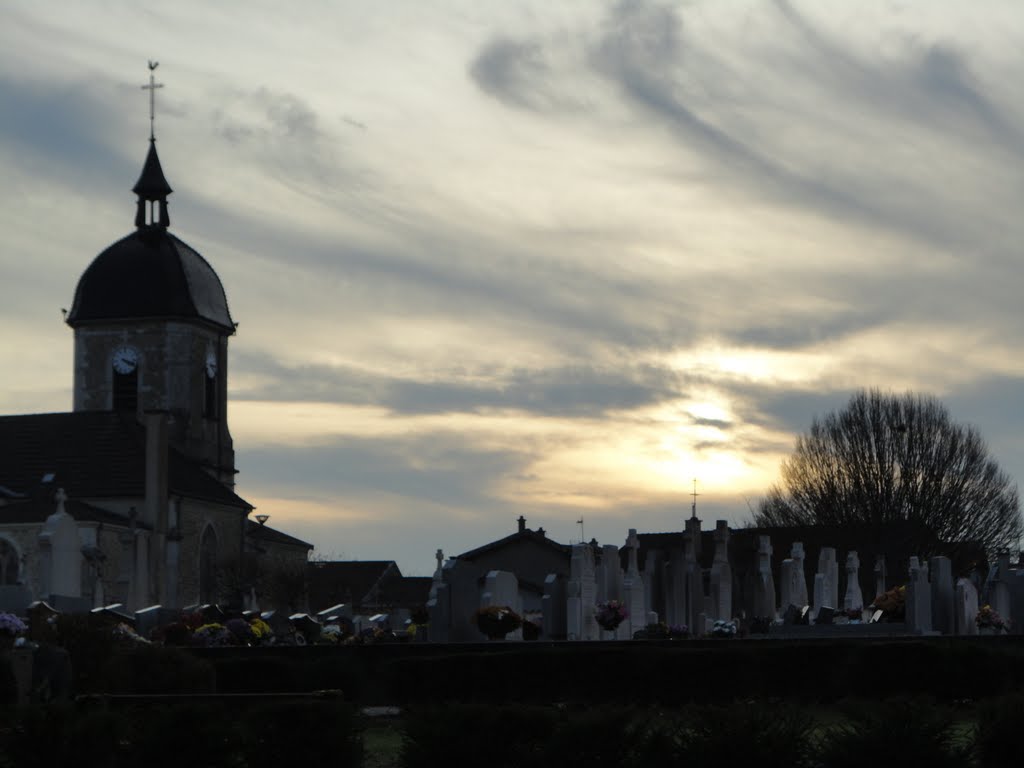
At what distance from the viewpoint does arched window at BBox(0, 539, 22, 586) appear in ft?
209

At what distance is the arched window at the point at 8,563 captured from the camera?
63.8 m

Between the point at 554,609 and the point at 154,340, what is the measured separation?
46.1m

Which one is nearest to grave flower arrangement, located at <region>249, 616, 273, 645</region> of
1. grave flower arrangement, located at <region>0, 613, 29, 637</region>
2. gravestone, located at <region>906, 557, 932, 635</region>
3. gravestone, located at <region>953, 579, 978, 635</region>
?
grave flower arrangement, located at <region>0, 613, 29, 637</region>

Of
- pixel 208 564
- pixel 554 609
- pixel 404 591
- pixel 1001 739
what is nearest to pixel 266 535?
pixel 208 564

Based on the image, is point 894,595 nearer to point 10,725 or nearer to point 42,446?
point 10,725

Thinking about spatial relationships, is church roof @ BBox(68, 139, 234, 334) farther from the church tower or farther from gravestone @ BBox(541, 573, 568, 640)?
gravestone @ BBox(541, 573, 568, 640)

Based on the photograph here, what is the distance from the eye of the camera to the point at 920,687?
867 inches

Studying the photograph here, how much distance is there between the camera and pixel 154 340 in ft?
262

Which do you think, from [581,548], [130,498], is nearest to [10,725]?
[581,548]

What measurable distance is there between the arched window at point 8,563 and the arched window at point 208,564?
9595 mm

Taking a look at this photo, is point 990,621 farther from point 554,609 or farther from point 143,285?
point 143,285

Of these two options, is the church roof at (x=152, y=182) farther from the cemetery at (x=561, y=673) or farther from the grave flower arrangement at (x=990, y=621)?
the grave flower arrangement at (x=990, y=621)

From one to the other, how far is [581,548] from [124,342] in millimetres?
46655

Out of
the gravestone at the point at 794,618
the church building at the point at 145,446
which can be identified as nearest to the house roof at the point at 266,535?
the church building at the point at 145,446
